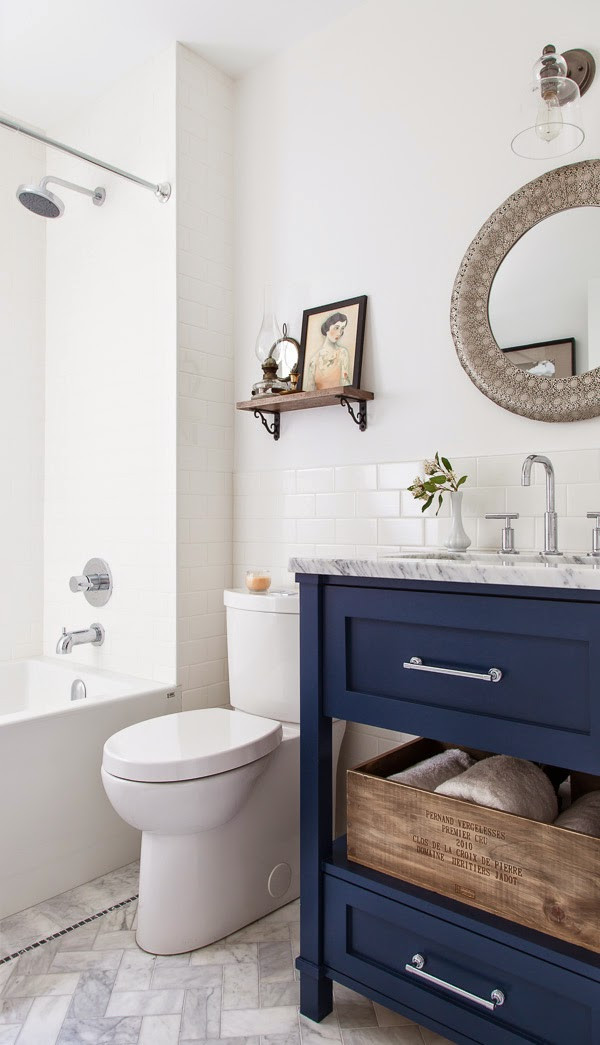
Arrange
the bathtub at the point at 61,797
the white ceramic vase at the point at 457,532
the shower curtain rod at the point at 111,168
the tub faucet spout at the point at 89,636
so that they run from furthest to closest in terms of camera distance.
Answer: the tub faucet spout at the point at 89,636 → the shower curtain rod at the point at 111,168 → the bathtub at the point at 61,797 → the white ceramic vase at the point at 457,532

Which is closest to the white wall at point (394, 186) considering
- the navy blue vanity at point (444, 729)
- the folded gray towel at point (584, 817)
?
the navy blue vanity at point (444, 729)

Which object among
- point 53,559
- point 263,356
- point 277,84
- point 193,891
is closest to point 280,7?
point 277,84

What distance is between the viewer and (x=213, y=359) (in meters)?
2.47

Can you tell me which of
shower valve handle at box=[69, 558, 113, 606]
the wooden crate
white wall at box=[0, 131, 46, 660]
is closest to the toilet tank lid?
the wooden crate

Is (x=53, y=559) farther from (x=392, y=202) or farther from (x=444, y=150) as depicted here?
(x=444, y=150)

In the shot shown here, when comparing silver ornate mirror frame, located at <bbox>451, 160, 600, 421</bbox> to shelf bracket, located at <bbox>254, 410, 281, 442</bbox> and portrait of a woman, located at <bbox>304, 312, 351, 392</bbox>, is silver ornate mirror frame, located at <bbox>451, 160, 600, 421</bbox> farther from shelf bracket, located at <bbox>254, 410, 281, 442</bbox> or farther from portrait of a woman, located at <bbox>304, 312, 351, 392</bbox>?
shelf bracket, located at <bbox>254, 410, 281, 442</bbox>

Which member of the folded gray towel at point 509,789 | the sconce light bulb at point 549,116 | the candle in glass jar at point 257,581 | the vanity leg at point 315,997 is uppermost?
the sconce light bulb at point 549,116

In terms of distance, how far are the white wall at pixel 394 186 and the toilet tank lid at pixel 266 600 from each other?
0.46 metres

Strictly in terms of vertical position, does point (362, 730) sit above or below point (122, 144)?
below

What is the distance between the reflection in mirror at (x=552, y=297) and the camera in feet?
5.50

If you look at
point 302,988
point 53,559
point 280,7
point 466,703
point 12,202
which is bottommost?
point 302,988

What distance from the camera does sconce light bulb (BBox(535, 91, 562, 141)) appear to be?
153 centimetres

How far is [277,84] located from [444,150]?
782 millimetres

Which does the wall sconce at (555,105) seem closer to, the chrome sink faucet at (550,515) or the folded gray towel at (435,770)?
the chrome sink faucet at (550,515)
